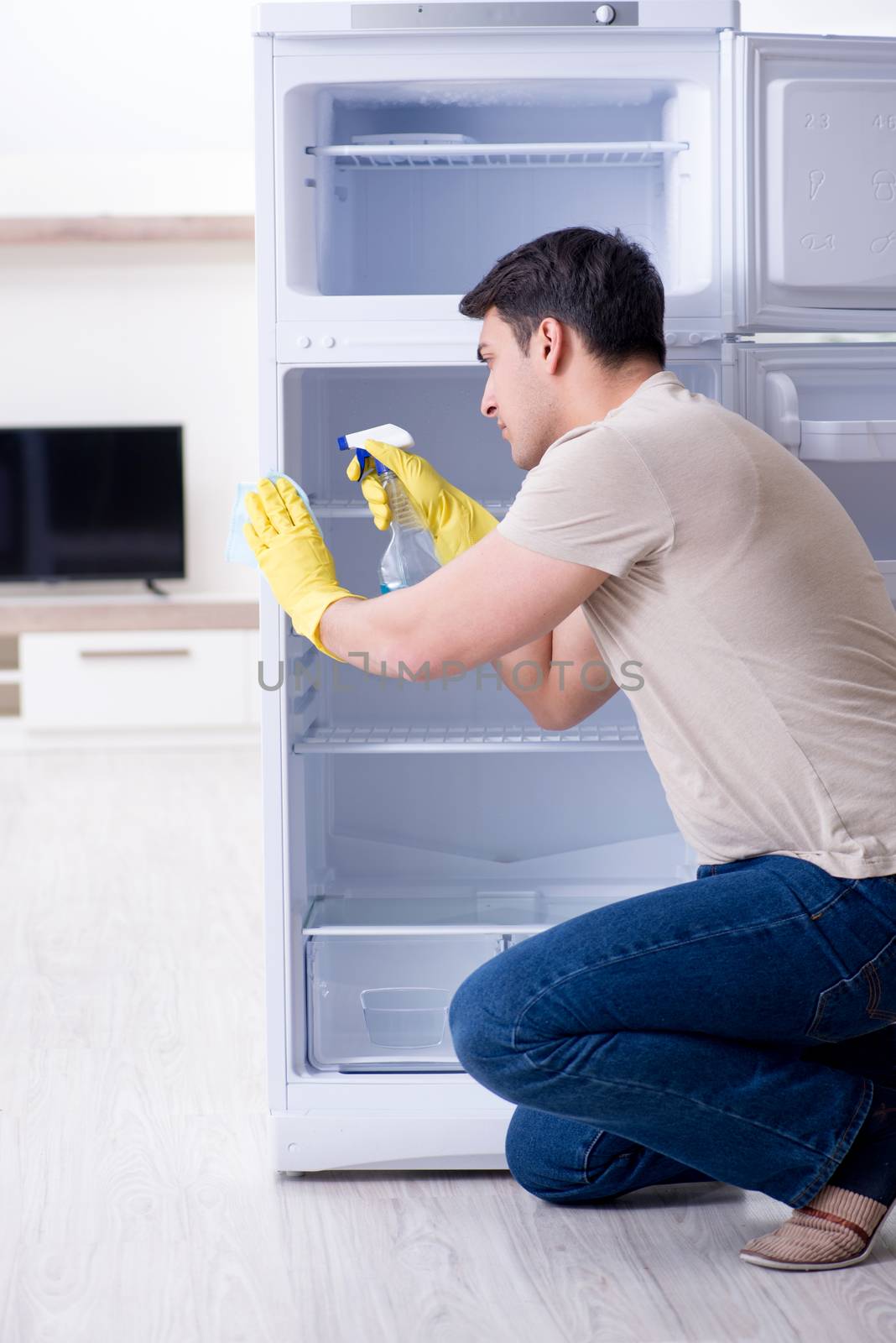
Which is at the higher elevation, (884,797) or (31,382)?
(31,382)

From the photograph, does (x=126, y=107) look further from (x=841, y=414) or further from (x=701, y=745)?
(x=701, y=745)

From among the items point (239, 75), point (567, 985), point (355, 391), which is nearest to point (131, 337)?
point (239, 75)

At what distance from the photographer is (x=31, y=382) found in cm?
579

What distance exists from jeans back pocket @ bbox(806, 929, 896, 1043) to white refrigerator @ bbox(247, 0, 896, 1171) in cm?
50

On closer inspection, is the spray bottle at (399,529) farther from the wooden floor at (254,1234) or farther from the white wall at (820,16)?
the white wall at (820,16)

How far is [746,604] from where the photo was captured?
143 cm

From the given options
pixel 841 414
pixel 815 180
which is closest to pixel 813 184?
pixel 815 180

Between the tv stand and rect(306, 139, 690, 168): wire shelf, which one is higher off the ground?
rect(306, 139, 690, 168): wire shelf

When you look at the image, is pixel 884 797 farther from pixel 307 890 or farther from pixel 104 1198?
pixel 104 1198

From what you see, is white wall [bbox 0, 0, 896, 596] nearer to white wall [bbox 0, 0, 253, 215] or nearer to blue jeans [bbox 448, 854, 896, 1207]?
white wall [bbox 0, 0, 253, 215]

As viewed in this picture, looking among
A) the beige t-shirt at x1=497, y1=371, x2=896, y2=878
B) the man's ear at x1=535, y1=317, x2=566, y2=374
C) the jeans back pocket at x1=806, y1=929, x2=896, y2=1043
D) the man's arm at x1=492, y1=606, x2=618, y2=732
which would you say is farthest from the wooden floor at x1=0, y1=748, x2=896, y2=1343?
the man's ear at x1=535, y1=317, x2=566, y2=374

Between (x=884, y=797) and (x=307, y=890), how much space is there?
0.93 m

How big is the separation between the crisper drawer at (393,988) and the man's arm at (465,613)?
0.58 meters

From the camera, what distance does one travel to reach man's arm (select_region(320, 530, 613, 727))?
1440 mm
